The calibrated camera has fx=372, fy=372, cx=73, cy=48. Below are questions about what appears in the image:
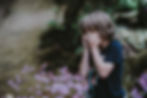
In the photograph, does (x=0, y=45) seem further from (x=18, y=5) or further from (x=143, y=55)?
(x=143, y=55)

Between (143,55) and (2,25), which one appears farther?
(2,25)

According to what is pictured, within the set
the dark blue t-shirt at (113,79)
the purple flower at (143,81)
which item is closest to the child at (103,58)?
the dark blue t-shirt at (113,79)

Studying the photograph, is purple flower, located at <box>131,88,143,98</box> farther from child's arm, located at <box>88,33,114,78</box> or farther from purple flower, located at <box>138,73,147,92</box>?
child's arm, located at <box>88,33,114,78</box>

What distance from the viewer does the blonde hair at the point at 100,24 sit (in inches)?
62.5

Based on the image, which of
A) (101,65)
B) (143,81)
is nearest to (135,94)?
(143,81)

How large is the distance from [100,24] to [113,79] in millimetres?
240

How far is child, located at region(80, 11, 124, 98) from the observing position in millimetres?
1561

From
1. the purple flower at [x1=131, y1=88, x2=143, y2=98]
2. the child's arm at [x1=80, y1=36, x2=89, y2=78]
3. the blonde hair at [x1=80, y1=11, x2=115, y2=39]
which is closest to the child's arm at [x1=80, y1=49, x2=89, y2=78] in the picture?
the child's arm at [x1=80, y1=36, x2=89, y2=78]

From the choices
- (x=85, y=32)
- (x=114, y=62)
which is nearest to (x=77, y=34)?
(x=85, y=32)

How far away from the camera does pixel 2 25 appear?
1.82 metres

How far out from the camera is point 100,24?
1585 mm

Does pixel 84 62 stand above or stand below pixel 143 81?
above

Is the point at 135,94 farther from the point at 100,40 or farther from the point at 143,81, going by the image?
the point at 100,40

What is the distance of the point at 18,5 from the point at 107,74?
22.9 inches
